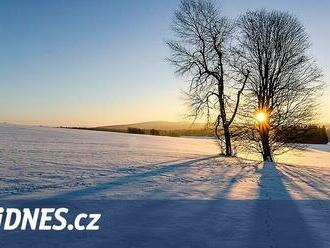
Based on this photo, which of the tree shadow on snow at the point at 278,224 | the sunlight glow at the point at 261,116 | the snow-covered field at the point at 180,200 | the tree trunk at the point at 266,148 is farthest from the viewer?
the tree trunk at the point at 266,148

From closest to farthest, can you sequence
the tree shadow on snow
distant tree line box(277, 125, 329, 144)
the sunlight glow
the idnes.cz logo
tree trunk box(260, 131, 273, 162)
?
the tree shadow on snow → the idnes.cz logo → distant tree line box(277, 125, 329, 144) → the sunlight glow → tree trunk box(260, 131, 273, 162)

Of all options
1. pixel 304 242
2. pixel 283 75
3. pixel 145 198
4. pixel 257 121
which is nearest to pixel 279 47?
pixel 283 75

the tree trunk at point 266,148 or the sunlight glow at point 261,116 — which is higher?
the sunlight glow at point 261,116

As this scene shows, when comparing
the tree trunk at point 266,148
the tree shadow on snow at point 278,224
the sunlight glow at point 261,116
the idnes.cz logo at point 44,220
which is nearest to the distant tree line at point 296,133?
the tree trunk at point 266,148

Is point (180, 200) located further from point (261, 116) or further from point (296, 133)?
point (296, 133)

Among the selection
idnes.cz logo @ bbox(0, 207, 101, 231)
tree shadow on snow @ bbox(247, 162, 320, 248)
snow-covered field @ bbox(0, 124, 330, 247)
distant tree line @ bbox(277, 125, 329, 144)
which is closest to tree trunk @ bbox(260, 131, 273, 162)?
distant tree line @ bbox(277, 125, 329, 144)

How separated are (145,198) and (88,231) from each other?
2.89 m

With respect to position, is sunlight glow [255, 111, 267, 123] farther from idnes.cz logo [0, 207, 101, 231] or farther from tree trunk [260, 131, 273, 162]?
idnes.cz logo [0, 207, 101, 231]

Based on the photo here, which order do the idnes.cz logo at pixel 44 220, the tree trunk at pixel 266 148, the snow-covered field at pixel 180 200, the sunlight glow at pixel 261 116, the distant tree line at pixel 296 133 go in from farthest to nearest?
the tree trunk at pixel 266 148, the sunlight glow at pixel 261 116, the distant tree line at pixel 296 133, the idnes.cz logo at pixel 44 220, the snow-covered field at pixel 180 200

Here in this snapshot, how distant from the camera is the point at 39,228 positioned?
673 cm

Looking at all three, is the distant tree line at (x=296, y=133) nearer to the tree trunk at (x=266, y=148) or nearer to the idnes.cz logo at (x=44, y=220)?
the tree trunk at (x=266, y=148)

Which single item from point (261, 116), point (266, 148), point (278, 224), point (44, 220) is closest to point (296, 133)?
point (266, 148)

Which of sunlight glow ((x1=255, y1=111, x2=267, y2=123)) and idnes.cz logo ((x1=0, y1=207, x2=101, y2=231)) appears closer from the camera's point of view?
idnes.cz logo ((x1=0, y1=207, x2=101, y2=231))

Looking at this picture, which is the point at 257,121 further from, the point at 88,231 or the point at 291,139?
the point at 88,231
